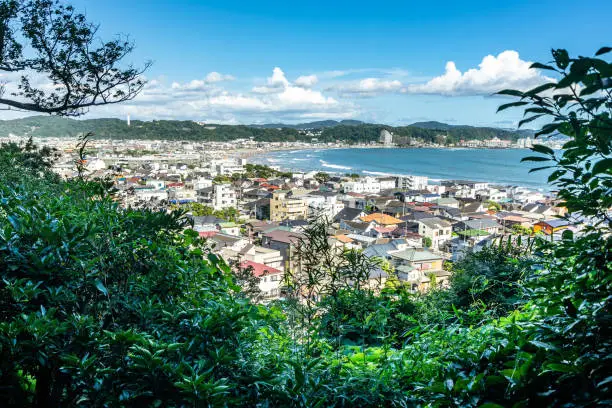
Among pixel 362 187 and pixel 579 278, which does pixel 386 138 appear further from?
pixel 579 278

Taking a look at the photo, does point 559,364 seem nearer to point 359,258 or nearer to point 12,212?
point 359,258

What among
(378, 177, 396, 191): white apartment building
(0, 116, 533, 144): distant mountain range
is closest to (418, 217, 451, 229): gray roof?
(378, 177, 396, 191): white apartment building

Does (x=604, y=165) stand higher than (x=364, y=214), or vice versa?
(x=604, y=165)

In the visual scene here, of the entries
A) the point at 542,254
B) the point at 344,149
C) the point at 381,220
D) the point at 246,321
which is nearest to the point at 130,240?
the point at 246,321

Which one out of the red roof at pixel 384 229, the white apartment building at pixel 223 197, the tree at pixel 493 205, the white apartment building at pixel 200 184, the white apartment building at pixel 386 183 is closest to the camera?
the red roof at pixel 384 229

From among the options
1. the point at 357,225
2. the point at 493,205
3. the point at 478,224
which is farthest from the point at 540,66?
the point at 493,205

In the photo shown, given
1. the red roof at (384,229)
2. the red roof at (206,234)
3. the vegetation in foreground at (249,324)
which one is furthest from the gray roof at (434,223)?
the vegetation in foreground at (249,324)

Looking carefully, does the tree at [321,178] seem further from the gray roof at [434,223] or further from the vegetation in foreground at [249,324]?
the vegetation in foreground at [249,324]
